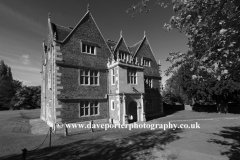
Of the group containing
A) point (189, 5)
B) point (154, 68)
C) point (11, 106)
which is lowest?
point (11, 106)

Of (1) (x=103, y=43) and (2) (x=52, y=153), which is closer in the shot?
(2) (x=52, y=153)

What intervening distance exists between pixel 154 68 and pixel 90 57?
42.6 ft

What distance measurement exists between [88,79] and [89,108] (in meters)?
3.63

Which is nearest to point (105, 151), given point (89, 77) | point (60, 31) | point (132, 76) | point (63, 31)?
point (89, 77)

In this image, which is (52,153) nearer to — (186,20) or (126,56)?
(186,20)

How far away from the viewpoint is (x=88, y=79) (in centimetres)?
1712

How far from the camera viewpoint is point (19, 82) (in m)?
63.0

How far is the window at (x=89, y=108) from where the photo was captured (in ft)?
53.0

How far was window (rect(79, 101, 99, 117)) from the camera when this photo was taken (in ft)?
53.0

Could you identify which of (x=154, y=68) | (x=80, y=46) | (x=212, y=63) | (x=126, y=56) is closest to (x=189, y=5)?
(x=212, y=63)

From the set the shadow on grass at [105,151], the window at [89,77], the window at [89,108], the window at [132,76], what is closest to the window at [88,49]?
the window at [89,77]

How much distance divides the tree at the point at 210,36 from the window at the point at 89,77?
13.2 metres

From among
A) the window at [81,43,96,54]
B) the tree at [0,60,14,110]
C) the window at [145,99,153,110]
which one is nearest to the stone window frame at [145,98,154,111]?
the window at [145,99,153,110]

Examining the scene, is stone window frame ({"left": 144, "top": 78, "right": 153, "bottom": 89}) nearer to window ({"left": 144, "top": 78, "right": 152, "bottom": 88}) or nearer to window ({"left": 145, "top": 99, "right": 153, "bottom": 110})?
window ({"left": 144, "top": 78, "right": 152, "bottom": 88})
